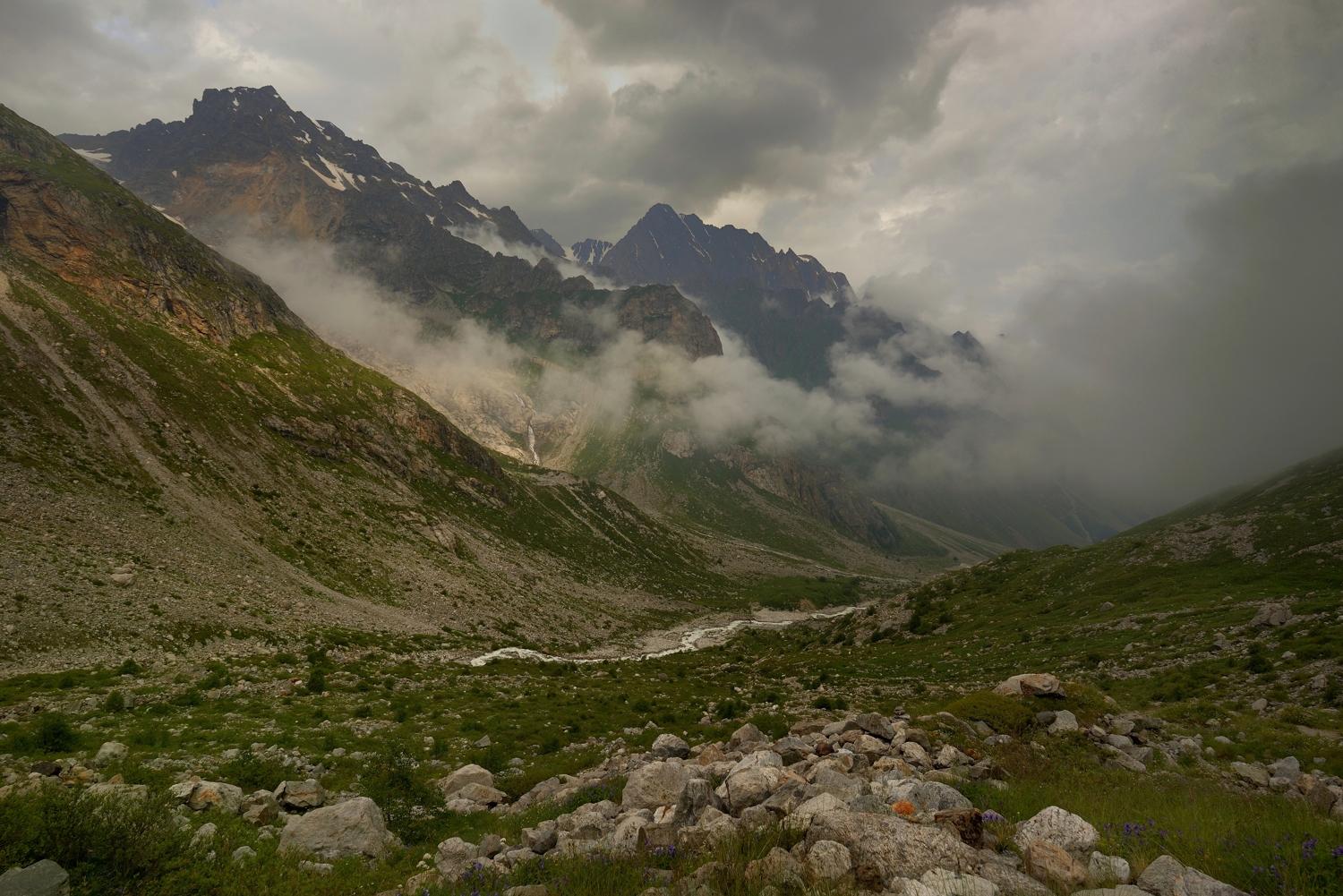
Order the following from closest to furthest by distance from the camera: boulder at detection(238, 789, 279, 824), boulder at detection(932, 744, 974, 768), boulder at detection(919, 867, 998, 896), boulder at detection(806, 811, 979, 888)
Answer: boulder at detection(919, 867, 998, 896) → boulder at detection(806, 811, 979, 888) → boulder at detection(238, 789, 279, 824) → boulder at detection(932, 744, 974, 768)

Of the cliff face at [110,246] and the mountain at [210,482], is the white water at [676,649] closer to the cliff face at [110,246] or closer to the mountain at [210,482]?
the mountain at [210,482]

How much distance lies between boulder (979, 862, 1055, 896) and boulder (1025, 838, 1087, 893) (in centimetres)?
12

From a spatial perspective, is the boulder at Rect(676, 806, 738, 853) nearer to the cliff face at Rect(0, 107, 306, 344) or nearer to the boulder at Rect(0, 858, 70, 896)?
the boulder at Rect(0, 858, 70, 896)

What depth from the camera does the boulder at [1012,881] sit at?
6117 millimetres

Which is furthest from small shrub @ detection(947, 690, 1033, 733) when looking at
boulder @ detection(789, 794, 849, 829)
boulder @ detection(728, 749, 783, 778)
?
boulder @ detection(789, 794, 849, 829)

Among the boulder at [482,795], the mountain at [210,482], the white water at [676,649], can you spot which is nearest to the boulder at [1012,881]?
the boulder at [482,795]

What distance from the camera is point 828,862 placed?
6527 mm

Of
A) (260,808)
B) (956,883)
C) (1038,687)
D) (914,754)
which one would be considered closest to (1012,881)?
(956,883)

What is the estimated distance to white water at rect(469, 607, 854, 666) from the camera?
57.7 meters

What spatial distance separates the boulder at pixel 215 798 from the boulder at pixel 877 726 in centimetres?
1624

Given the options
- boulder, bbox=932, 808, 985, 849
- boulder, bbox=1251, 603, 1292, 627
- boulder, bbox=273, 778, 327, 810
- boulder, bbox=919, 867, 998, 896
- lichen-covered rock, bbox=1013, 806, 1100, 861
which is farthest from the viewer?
boulder, bbox=1251, 603, 1292, 627

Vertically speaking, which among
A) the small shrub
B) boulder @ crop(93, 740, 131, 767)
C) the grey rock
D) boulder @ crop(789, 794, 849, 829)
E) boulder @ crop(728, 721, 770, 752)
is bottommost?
boulder @ crop(728, 721, 770, 752)

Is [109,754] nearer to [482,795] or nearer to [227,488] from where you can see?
[482,795]

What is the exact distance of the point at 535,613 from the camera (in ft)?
288
